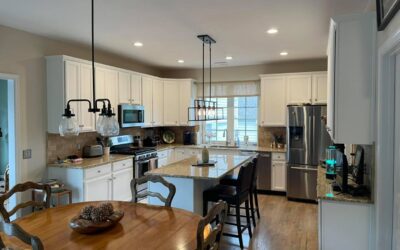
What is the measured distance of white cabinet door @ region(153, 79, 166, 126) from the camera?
6128 mm

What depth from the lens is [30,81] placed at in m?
3.87

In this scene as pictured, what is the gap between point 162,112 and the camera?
Answer: 21.1 ft

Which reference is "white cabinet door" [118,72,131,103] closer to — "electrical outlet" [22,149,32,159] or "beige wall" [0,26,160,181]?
"beige wall" [0,26,160,181]

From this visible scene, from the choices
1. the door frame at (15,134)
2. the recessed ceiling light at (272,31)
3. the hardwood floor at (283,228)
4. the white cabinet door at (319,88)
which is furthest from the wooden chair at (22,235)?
the white cabinet door at (319,88)

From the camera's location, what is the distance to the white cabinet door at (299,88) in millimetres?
5566

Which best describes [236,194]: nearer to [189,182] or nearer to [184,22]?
[189,182]

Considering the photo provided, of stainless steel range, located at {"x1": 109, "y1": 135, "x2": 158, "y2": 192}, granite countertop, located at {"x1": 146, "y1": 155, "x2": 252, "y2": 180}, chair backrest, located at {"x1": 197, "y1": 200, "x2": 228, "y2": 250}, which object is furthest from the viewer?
stainless steel range, located at {"x1": 109, "y1": 135, "x2": 158, "y2": 192}

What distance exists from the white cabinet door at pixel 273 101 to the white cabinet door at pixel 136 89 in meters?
2.43

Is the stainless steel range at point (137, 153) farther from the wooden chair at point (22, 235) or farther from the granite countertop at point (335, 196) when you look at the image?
the wooden chair at point (22, 235)

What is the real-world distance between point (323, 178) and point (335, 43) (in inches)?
59.9

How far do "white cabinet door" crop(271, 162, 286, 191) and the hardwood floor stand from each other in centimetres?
34

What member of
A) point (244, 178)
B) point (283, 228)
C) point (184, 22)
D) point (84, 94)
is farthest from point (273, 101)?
point (84, 94)

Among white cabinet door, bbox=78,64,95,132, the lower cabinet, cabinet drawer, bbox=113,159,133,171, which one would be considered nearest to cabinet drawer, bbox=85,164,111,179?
the lower cabinet

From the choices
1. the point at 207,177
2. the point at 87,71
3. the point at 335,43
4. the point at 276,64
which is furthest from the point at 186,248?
the point at 276,64
